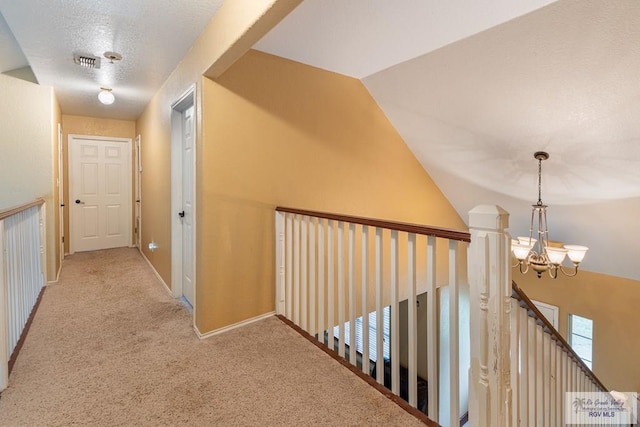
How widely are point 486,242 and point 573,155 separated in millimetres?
2363

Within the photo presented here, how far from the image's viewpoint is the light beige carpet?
1569 millimetres

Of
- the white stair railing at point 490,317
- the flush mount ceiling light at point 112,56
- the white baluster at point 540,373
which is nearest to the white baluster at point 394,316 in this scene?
the white stair railing at point 490,317

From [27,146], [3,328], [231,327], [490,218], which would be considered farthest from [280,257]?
[27,146]

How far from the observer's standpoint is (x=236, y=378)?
1875 millimetres

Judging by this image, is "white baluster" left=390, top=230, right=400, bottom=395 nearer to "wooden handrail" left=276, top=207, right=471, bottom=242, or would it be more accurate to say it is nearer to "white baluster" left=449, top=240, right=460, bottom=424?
"wooden handrail" left=276, top=207, right=471, bottom=242

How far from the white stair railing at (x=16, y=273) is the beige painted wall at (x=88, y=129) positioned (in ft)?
6.86

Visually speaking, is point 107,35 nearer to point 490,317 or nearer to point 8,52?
A: point 8,52

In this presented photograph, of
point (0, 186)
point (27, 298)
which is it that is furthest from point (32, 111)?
point (27, 298)

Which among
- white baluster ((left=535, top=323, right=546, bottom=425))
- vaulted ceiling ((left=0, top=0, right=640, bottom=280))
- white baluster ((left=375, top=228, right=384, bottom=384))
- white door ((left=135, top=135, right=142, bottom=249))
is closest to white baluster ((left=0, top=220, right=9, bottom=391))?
vaulted ceiling ((left=0, top=0, right=640, bottom=280))

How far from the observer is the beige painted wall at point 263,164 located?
2.39 m

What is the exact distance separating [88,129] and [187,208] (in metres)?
3.21

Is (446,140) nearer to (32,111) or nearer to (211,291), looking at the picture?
(211,291)

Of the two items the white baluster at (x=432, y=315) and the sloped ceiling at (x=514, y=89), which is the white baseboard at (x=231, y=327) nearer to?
Answer: the white baluster at (x=432, y=315)

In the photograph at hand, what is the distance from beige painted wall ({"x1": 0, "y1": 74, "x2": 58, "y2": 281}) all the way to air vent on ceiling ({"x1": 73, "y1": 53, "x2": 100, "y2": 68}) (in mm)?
1039
